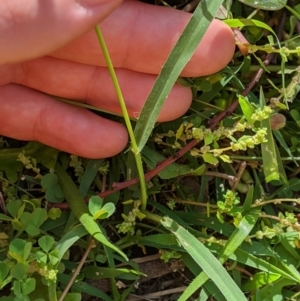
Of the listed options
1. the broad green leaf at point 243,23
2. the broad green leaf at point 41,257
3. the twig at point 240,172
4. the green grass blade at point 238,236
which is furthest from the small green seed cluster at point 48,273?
the broad green leaf at point 243,23

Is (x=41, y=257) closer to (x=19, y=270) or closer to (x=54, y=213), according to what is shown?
(x=19, y=270)

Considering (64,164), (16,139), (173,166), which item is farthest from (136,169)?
(16,139)

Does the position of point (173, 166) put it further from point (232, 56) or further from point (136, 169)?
point (232, 56)

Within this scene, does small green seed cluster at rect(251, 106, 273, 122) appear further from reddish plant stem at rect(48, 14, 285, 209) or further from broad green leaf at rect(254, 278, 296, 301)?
broad green leaf at rect(254, 278, 296, 301)

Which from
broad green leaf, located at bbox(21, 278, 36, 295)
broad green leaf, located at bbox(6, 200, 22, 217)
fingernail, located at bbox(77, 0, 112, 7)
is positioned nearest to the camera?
fingernail, located at bbox(77, 0, 112, 7)

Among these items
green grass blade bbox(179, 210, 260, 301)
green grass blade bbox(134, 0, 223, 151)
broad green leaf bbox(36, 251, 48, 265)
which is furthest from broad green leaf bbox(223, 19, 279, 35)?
broad green leaf bbox(36, 251, 48, 265)

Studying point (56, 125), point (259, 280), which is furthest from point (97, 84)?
point (259, 280)

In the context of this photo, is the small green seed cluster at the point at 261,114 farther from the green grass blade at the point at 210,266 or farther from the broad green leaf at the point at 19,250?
the broad green leaf at the point at 19,250
